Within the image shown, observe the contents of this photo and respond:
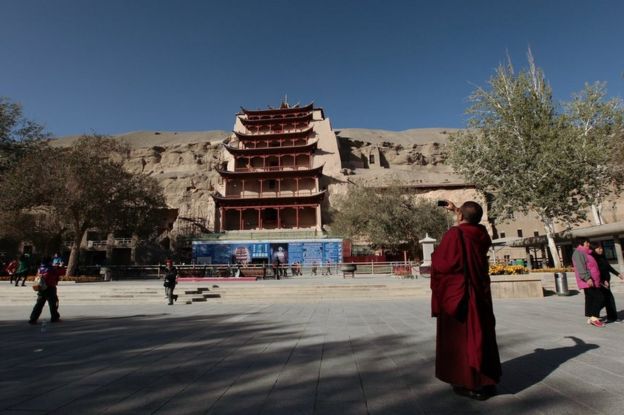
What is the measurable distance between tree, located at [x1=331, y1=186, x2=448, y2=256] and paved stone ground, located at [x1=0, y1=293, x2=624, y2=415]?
23.1 metres

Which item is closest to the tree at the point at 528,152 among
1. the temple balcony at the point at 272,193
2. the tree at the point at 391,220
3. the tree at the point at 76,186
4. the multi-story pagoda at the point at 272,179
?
the tree at the point at 391,220

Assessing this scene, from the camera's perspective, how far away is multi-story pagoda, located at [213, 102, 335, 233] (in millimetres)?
43375

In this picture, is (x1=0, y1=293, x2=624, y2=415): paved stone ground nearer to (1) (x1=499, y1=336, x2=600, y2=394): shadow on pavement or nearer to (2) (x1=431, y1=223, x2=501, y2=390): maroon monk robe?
(1) (x1=499, y1=336, x2=600, y2=394): shadow on pavement

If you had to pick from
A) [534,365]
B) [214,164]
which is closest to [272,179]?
[214,164]

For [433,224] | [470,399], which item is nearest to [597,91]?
[433,224]

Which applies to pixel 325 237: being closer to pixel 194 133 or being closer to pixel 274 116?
pixel 274 116

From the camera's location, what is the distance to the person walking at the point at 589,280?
240 inches

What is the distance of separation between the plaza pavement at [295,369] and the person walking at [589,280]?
0.31 metres

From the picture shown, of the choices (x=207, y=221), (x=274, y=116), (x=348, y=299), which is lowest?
(x=348, y=299)

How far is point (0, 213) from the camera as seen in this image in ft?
83.2

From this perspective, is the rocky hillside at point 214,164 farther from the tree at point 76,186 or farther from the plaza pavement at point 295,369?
the plaza pavement at point 295,369

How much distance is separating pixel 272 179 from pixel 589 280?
42.7 m

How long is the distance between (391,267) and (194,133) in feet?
228

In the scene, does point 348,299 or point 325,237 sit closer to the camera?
point 348,299
